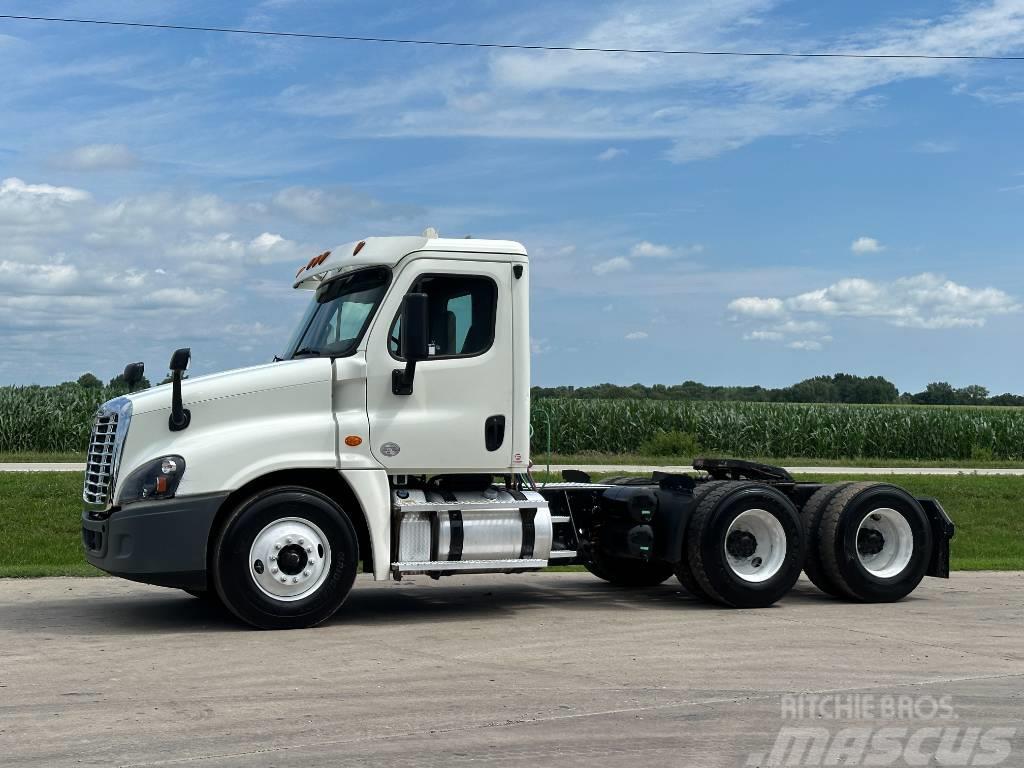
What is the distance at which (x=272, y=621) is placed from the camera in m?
10.4

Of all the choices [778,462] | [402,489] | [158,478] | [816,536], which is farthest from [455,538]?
[778,462]

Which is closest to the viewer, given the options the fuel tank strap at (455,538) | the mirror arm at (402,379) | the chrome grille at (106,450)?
the chrome grille at (106,450)

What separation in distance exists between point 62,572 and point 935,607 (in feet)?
30.9

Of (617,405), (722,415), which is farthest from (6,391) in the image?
(722,415)

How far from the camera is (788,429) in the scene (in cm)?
4272

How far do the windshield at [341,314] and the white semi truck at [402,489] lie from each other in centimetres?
2

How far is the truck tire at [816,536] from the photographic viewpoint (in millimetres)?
Answer: 12500

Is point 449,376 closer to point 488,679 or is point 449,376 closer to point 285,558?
point 285,558

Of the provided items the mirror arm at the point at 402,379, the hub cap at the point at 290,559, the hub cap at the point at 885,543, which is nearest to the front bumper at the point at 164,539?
the hub cap at the point at 290,559

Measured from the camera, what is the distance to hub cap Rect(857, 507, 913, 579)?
1263 centimetres

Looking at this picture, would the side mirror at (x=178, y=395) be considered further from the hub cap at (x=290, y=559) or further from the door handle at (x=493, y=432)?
the door handle at (x=493, y=432)

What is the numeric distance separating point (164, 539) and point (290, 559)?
978 mm

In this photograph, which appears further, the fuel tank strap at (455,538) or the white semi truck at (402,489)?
the fuel tank strap at (455,538)

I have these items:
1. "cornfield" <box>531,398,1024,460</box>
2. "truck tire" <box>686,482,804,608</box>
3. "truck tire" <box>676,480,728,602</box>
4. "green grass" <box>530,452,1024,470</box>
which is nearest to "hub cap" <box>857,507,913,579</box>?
"truck tire" <box>686,482,804,608</box>
